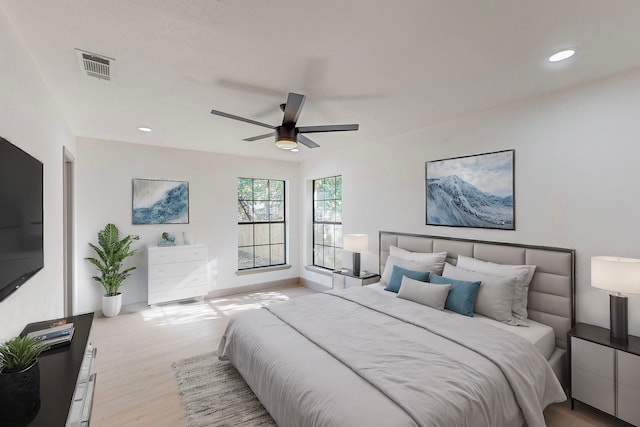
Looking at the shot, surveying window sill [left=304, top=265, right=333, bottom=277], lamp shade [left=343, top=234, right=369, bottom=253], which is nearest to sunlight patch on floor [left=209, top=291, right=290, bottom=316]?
window sill [left=304, top=265, right=333, bottom=277]

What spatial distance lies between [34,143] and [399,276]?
11.5ft

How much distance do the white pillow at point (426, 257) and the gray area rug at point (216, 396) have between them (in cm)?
228

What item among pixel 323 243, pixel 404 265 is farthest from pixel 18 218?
pixel 323 243

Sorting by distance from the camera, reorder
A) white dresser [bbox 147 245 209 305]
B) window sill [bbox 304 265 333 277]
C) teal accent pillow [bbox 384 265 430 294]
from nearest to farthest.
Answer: teal accent pillow [bbox 384 265 430 294], white dresser [bbox 147 245 209 305], window sill [bbox 304 265 333 277]

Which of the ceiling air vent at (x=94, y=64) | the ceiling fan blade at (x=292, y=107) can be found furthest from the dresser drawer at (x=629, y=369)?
the ceiling air vent at (x=94, y=64)

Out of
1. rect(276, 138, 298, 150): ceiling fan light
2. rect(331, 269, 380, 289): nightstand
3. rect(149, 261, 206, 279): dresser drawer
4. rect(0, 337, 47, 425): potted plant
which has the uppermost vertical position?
rect(276, 138, 298, 150): ceiling fan light

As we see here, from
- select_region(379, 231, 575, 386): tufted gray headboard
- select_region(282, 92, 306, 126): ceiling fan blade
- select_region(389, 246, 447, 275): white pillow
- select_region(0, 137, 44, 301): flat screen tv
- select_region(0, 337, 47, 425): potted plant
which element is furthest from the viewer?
select_region(389, 246, 447, 275): white pillow

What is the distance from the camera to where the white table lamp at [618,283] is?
6.74 ft

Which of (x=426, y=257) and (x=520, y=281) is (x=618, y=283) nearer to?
(x=520, y=281)

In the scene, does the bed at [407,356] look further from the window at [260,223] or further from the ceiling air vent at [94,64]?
the window at [260,223]

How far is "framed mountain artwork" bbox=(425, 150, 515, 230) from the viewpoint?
302 centimetres

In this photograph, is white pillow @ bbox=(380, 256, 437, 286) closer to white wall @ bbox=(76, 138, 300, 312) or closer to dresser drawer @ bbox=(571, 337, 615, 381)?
dresser drawer @ bbox=(571, 337, 615, 381)

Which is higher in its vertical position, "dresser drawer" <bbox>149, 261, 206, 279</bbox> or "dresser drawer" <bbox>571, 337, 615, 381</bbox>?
"dresser drawer" <bbox>149, 261, 206, 279</bbox>

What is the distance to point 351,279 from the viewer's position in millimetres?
4352
